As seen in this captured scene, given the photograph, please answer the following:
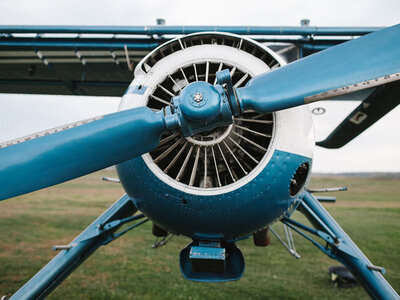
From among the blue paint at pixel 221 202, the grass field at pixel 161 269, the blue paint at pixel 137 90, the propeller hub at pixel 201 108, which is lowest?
the grass field at pixel 161 269

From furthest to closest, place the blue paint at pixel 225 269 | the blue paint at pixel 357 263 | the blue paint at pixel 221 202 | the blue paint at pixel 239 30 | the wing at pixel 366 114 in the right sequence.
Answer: the blue paint at pixel 239 30 → the wing at pixel 366 114 → the blue paint at pixel 357 263 → the blue paint at pixel 225 269 → the blue paint at pixel 221 202

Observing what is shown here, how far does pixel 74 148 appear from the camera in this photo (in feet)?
6.74

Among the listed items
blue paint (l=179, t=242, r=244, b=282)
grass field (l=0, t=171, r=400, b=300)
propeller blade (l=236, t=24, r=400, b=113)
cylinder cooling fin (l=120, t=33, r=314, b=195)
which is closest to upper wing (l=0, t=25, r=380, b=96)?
cylinder cooling fin (l=120, t=33, r=314, b=195)

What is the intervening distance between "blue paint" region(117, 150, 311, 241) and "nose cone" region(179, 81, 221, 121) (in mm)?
715

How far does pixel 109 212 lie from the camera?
4.07 meters

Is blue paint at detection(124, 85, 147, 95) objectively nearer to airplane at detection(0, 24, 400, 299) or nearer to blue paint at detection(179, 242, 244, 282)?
airplane at detection(0, 24, 400, 299)

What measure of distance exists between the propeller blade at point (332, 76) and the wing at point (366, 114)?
6.84 ft

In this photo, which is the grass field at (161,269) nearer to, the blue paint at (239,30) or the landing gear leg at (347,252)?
the landing gear leg at (347,252)

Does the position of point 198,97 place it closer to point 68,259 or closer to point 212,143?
point 212,143

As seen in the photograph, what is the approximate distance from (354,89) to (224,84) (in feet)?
3.16

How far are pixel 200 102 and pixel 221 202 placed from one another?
88 centimetres

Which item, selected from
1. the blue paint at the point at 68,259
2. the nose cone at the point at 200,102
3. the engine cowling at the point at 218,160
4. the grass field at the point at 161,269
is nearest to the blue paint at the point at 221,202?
the engine cowling at the point at 218,160

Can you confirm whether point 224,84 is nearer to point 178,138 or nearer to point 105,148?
point 178,138

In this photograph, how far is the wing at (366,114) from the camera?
12.8 feet
